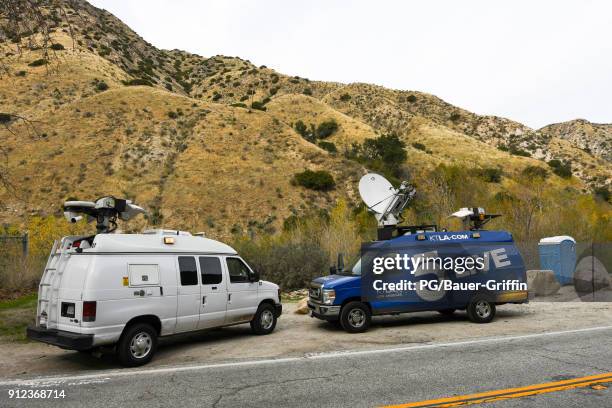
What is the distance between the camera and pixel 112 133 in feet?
159

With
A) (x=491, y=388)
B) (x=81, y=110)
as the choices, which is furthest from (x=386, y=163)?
(x=491, y=388)

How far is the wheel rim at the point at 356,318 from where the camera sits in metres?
11.0

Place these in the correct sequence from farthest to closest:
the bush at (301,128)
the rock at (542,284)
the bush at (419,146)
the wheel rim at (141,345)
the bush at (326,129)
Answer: the bush at (326,129), the bush at (419,146), the bush at (301,128), the rock at (542,284), the wheel rim at (141,345)

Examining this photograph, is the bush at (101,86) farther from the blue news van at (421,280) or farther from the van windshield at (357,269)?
the van windshield at (357,269)

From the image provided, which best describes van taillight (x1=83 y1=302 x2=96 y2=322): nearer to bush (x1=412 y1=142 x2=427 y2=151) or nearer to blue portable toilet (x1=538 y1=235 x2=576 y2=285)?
blue portable toilet (x1=538 y1=235 x2=576 y2=285)

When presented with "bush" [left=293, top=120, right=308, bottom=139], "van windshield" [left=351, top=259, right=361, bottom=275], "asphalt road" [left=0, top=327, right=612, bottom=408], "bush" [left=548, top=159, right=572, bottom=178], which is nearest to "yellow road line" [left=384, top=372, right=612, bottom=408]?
"asphalt road" [left=0, top=327, right=612, bottom=408]

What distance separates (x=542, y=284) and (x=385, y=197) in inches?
306

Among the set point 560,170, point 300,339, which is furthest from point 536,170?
point 300,339

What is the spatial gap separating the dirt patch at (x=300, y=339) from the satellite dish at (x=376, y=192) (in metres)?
3.32

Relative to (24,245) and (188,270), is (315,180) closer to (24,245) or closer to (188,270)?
(24,245)

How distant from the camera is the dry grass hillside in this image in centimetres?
3969

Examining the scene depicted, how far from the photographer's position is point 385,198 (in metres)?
14.0

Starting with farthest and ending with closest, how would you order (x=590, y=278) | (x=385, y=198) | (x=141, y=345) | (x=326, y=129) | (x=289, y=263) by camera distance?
(x=326, y=129) < (x=289, y=263) < (x=590, y=278) < (x=385, y=198) < (x=141, y=345)

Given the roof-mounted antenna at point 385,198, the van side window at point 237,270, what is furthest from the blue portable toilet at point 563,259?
the van side window at point 237,270
